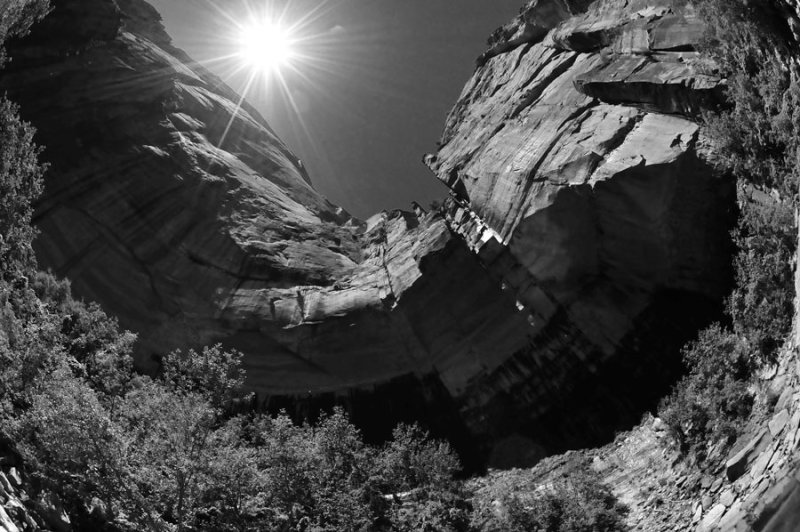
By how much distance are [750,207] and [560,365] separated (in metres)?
9.80

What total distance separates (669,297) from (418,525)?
12.2m

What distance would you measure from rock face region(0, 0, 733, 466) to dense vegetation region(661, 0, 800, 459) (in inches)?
94.7

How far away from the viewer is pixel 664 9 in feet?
81.8

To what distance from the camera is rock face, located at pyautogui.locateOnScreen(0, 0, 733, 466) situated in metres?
23.4

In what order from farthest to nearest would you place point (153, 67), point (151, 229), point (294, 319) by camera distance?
point (153, 67) < point (151, 229) < point (294, 319)

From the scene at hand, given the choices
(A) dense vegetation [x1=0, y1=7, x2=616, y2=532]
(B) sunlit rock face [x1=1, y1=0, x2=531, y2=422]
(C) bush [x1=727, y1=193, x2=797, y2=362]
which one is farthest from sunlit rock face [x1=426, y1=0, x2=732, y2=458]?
(A) dense vegetation [x1=0, y1=7, x2=616, y2=532]

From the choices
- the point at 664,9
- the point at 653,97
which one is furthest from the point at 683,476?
the point at 664,9

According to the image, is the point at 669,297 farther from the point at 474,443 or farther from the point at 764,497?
A: the point at 764,497

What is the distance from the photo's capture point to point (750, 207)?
1838 cm

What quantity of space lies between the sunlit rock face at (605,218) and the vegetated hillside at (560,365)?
0.29 ft

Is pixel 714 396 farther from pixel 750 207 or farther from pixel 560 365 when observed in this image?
pixel 560 365

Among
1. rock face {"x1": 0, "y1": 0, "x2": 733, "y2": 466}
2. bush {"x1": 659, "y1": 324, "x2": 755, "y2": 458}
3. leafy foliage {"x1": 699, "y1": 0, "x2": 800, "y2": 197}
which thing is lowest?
bush {"x1": 659, "y1": 324, "x2": 755, "y2": 458}

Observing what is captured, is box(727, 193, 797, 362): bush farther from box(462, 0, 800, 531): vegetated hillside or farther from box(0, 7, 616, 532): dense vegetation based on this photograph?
box(0, 7, 616, 532): dense vegetation

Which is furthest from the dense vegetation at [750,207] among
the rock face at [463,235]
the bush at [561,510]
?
the bush at [561,510]
